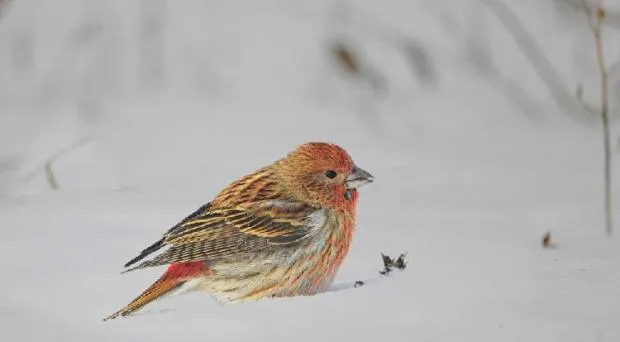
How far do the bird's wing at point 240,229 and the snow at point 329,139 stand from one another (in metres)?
0.20

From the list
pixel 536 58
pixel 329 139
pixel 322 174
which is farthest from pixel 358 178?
pixel 536 58

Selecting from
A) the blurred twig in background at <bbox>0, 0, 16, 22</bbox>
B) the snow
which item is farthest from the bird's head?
the blurred twig in background at <bbox>0, 0, 16, 22</bbox>

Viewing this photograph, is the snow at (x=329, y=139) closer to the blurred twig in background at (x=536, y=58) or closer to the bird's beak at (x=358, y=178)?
the blurred twig in background at (x=536, y=58)

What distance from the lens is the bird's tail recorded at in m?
4.27

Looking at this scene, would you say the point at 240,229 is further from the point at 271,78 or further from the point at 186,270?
the point at 271,78

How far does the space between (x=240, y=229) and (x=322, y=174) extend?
1.41 ft

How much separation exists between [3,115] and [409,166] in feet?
10.0

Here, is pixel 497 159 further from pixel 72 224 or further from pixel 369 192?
pixel 72 224

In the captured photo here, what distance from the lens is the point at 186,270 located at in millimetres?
4535

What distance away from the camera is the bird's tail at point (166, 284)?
4273 millimetres

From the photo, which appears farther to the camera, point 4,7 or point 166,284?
point 4,7

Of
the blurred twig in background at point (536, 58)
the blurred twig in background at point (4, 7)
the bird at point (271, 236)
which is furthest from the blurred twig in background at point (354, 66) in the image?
the bird at point (271, 236)

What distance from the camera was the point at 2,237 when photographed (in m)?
5.22

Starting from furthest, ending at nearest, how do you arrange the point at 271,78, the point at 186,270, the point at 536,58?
1. the point at 536,58
2. the point at 271,78
3. the point at 186,270
